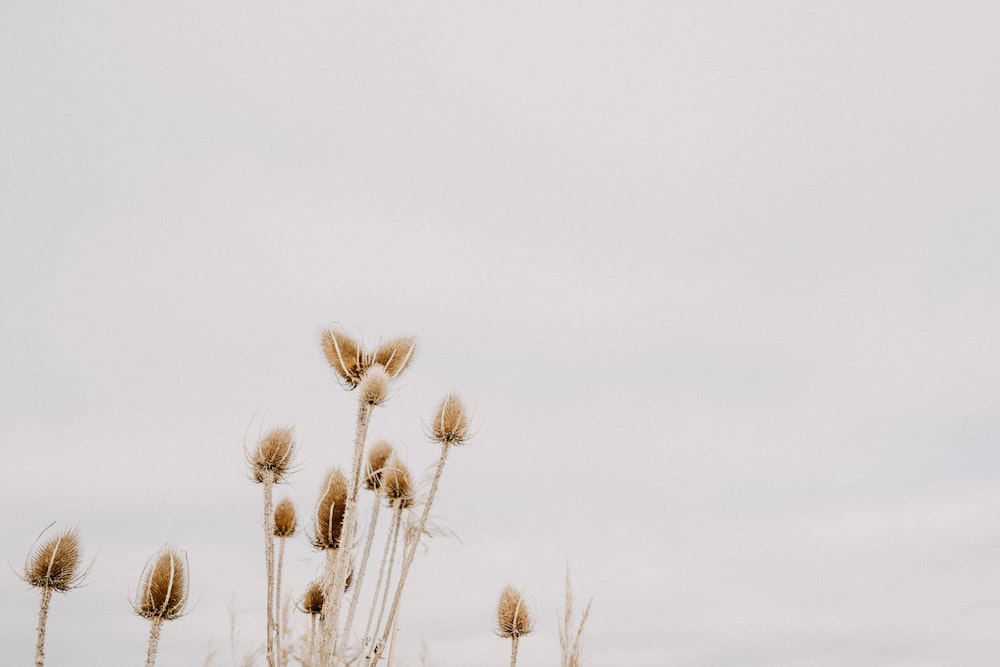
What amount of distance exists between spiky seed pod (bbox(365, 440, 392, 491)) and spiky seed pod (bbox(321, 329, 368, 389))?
1044 mm

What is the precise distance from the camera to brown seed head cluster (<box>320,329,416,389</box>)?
5348 millimetres

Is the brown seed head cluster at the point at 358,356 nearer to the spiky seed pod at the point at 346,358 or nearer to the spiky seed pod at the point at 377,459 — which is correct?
the spiky seed pod at the point at 346,358

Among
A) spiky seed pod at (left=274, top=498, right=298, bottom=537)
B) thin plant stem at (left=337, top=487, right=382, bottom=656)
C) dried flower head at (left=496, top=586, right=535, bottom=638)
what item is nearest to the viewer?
thin plant stem at (left=337, top=487, right=382, bottom=656)

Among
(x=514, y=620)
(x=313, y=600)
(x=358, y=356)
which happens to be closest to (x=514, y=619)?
(x=514, y=620)

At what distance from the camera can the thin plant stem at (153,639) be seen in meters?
5.72

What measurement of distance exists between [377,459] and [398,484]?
0.49 meters

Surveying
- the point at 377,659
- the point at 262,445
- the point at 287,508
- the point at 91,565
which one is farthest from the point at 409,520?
the point at 91,565

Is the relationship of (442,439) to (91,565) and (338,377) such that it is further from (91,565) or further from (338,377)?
(91,565)

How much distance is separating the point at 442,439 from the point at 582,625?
8.56 feet

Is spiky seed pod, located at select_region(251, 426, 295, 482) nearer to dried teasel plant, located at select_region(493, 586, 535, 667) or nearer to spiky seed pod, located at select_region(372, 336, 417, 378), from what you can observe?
spiky seed pod, located at select_region(372, 336, 417, 378)

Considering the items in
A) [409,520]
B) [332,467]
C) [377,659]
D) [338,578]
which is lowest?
[377,659]

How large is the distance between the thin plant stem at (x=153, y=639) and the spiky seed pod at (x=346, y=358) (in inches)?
95.6

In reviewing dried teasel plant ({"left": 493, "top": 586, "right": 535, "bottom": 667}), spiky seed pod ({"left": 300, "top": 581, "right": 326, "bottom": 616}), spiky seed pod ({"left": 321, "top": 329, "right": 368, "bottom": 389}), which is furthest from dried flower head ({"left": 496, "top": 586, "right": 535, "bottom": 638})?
spiky seed pod ({"left": 321, "top": 329, "right": 368, "bottom": 389})

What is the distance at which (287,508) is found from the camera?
23.2ft
